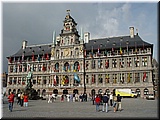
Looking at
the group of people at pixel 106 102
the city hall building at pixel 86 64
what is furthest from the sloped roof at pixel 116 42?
the group of people at pixel 106 102

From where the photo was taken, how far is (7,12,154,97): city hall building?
153 feet

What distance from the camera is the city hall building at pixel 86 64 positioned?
46.8 meters

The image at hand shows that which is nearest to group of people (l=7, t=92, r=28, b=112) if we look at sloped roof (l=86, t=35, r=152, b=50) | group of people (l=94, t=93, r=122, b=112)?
group of people (l=94, t=93, r=122, b=112)

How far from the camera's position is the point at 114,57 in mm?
49219

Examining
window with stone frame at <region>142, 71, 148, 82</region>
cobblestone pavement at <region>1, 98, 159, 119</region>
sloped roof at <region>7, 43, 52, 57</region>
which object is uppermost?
sloped roof at <region>7, 43, 52, 57</region>

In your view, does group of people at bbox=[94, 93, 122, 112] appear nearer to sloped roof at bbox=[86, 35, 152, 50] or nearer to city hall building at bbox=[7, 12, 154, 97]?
city hall building at bbox=[7, 12, 154, 97]

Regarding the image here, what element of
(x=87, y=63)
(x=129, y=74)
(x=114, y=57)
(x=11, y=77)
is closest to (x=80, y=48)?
(x=87, y=63)

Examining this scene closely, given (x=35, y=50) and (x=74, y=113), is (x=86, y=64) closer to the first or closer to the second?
(x=35, y=50)

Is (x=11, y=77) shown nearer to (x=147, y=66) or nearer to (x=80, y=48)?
(x=80, y=48)

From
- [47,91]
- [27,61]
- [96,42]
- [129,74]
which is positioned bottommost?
[47,91]

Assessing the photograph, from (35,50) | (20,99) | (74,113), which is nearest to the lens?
(74,113)

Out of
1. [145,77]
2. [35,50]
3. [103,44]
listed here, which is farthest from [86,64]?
[35,50]

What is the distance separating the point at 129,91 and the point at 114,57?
30.6ft

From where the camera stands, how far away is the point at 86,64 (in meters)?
51.9
